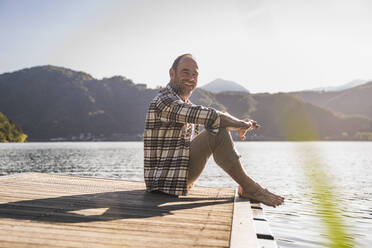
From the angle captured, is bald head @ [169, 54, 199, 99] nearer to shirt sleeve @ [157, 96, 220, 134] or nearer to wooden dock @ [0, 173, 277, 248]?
shirt sleeve @ [157, 96, 220, 134]

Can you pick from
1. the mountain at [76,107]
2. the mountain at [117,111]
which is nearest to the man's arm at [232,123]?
the mountain at [117,111]

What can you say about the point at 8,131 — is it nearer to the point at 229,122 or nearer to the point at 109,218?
the point at 229,122

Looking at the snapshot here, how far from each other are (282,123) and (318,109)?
1989 centimetres

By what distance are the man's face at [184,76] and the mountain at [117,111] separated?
132530 mm

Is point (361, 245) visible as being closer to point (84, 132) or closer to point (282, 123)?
point (84, 132)

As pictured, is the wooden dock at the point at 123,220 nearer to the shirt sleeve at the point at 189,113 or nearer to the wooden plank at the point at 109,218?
the wooden plank at the point at 109,218

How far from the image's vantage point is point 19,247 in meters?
2.19

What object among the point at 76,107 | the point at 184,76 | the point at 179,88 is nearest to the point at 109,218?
the point at 179,88

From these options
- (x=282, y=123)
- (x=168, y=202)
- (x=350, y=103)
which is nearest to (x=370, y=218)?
(x=168, y=202)

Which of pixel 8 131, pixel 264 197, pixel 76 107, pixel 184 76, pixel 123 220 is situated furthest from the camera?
pixel 76 107

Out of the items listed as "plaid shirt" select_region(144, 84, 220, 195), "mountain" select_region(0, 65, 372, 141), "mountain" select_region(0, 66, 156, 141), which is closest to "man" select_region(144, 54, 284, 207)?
"plaid shirt" select_region(144, 84, 220, 195)

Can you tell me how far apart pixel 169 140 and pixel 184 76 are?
869 mm

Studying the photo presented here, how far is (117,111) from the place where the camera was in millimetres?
151125

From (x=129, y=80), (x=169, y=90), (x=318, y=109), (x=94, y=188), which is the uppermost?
(x=129, y=80)
